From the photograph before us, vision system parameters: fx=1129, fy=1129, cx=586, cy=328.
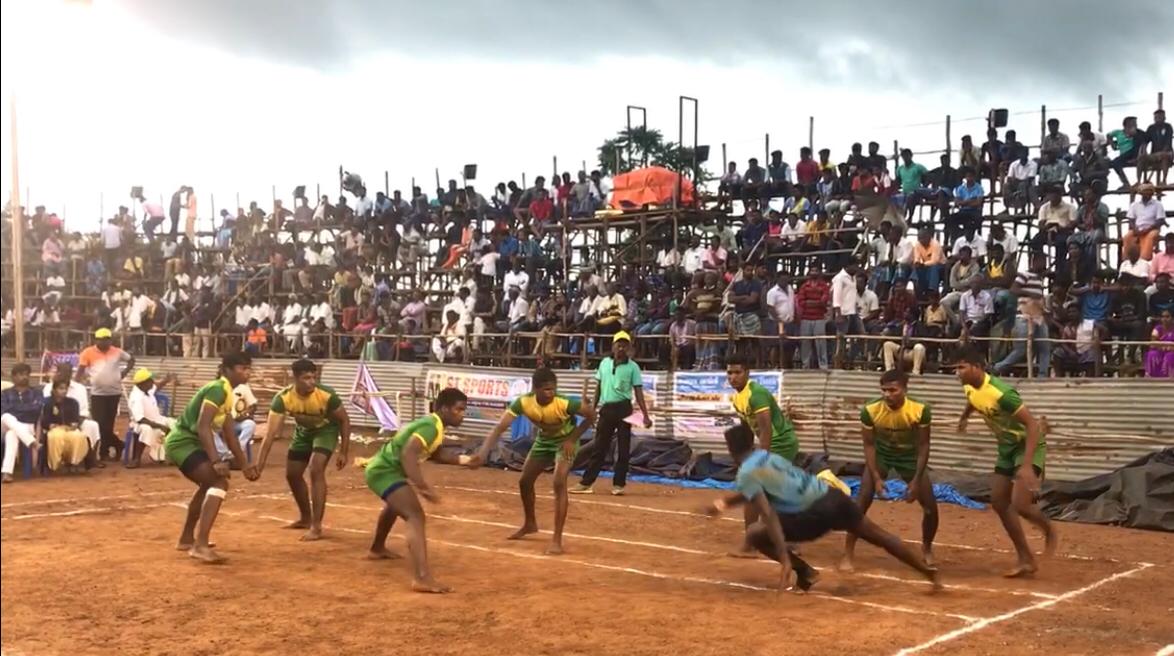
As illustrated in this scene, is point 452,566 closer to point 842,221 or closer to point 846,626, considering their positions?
point 846,626

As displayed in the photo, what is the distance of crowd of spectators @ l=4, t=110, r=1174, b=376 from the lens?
16.3m

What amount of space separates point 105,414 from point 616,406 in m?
8.39

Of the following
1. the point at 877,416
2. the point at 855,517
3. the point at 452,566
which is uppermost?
the point at 877,416

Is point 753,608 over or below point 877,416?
below

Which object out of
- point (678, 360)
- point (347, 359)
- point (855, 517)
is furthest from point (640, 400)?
point (347, 359)

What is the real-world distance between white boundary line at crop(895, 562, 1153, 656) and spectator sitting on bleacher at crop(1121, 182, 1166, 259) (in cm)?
816

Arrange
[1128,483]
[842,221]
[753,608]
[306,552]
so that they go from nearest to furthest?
[753,608] < [306,552] < [1128,483] < [842,221]

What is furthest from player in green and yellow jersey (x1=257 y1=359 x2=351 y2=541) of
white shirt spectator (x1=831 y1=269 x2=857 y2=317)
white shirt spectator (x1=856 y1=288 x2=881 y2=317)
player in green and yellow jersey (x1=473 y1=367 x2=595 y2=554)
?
white shirt spectator (x1=856 y1=288 x2=881 y2=317)

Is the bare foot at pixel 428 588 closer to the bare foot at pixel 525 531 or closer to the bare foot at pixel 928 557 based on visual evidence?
the bare foot at pixel 525 531

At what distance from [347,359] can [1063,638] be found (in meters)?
19.3

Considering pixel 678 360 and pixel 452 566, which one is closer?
pixel 452 566

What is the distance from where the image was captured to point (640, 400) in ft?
46.5

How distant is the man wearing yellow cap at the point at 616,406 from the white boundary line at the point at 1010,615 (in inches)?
247

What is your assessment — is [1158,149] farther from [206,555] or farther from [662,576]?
[206,555]
